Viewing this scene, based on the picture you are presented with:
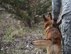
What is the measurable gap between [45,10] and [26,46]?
137 cm

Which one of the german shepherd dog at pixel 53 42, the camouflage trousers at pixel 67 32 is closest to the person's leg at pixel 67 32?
the camouflage trousers at pixel 67 32

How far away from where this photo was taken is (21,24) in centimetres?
498

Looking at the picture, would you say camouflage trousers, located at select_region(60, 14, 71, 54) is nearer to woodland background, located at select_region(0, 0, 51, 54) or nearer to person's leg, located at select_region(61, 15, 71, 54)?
person's leg, located at select_region(61, 15, 71, 54)

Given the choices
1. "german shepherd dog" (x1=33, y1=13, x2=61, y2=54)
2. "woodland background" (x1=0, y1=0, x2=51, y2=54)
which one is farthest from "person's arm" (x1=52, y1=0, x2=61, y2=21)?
"woodland background" (x1=0, y1=0, x2=51, y2=54)

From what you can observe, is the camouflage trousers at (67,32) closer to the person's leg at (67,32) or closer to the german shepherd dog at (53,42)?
the person's leg at (67,32)

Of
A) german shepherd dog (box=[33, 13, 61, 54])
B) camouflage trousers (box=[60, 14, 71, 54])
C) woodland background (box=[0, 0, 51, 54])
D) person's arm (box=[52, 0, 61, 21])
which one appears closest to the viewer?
camouflage trousers (box=[60, 14, 71, 54])

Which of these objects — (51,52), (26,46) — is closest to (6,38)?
(26,46)

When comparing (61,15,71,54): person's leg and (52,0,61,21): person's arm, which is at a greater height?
(52,0,61,21): person's arm

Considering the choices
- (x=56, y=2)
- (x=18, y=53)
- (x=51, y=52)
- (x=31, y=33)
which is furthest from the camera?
(x=31, y=33)

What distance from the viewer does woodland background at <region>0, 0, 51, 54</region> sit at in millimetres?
4082

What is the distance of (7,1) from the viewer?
5305 mm

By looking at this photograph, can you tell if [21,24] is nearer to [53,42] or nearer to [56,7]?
[53,42]

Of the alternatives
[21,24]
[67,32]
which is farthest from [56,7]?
[21,24]

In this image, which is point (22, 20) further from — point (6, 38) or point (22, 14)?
point (6, 38)
